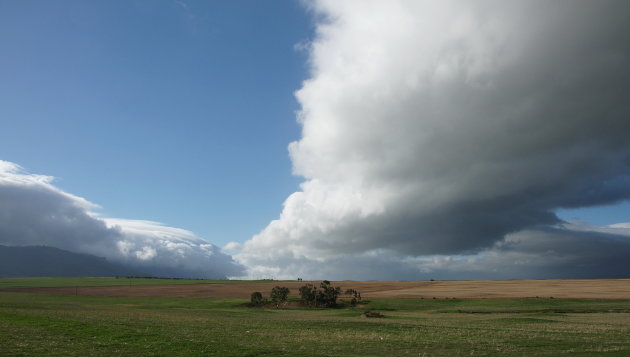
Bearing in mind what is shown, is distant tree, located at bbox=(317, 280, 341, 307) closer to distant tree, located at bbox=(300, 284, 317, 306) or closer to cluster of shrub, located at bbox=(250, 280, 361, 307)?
cluster of shrub, located at bbox=(250, 280, 361, 307)

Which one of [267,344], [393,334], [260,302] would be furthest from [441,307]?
[267,344]

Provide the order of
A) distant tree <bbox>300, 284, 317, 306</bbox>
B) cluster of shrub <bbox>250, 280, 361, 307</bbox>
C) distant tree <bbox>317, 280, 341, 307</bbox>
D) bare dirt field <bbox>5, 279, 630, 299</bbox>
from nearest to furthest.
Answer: distant tree <bbox>317, 280, 341, 307</bbox>
cluster of shrub <bbox>250, 280, 361, 307</bbox>
distant tree <bbox>300, 284, 317, 306</bbox>
bare dirt field <bbox>5, 279, 630, 299</bbox>

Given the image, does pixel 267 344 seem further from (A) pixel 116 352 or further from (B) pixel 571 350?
(B) pixel 571 350

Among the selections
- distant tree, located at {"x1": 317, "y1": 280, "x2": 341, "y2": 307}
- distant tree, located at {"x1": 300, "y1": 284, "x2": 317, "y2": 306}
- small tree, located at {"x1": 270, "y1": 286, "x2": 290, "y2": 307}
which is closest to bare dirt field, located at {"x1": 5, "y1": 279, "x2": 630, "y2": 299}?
distant tree, located at {"x1": 317, "y1": 280, "x2": 341, "y2": 307}

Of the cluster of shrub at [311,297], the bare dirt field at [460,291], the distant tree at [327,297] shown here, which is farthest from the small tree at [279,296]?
the bare dirt field at [460,291]

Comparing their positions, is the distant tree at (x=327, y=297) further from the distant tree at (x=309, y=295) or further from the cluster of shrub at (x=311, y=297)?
the distant tree at (x=309, y=295)

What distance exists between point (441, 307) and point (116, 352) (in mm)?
70317

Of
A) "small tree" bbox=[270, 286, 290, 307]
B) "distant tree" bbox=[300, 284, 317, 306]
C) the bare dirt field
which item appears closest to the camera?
"distant tree" bbox=[300, 284, 317, 306]

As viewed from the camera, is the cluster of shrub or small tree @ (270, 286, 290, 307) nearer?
the cluster of shrub

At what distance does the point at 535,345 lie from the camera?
93.1ft

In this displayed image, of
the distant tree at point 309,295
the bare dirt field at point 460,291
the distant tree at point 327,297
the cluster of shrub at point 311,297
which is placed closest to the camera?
the distant tree at point 327,297

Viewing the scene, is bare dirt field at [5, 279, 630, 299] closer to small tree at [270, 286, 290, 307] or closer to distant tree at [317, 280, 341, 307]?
distant tree at [317, 280, 341, 307]

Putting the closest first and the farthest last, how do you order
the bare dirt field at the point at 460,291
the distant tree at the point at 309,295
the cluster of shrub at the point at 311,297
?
the cluster of shrub at the point at 311,297, the distant tree at the point at 309,295, the bare dirt field at the point at 460,291

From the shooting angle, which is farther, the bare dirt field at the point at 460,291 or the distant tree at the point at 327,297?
the bare dirt field at the point at 460,291
